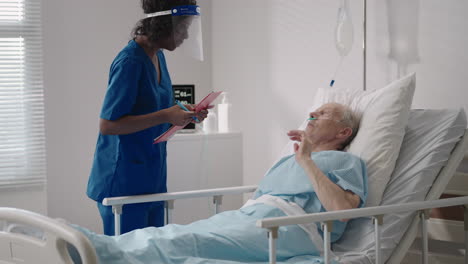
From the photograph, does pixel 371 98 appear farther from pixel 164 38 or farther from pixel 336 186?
pixel 164 38

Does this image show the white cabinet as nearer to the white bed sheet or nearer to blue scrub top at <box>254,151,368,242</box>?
blue scrub top at <box>254,151,368,242</box>

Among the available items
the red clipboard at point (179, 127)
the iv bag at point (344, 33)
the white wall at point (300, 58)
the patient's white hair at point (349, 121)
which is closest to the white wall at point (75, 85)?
the white wall at point (300, 58)

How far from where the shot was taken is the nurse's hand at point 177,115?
211 centimetres

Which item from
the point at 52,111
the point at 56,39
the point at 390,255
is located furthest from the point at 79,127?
the point at 390,255

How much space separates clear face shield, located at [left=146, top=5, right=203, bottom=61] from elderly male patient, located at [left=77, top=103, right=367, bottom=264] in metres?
0.50

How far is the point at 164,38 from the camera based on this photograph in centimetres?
218

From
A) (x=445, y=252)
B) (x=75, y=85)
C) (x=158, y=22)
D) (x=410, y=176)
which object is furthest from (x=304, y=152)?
(x=75, y=85)

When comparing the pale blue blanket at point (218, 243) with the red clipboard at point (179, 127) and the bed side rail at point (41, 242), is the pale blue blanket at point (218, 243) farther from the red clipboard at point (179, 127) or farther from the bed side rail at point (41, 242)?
the red clipboard at point (179, 127)

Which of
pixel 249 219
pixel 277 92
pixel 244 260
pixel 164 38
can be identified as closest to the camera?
pixel 244 260

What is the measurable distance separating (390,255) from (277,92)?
190 cm

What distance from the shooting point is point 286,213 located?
205cm

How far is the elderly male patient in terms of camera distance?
5.91ft

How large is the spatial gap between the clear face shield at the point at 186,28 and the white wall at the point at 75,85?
190 cm

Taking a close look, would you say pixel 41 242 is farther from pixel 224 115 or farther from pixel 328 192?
pixel 224 115
